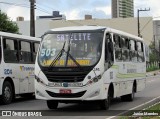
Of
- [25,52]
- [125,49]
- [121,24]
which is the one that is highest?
[121,24]

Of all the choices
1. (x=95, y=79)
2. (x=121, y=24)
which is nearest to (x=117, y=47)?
(x=95, y=79)

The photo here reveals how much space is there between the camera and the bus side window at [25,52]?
2029 centimetres

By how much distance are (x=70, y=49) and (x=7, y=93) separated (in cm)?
445

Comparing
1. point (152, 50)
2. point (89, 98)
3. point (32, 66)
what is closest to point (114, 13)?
point (152, 50)

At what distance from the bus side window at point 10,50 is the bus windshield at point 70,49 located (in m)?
3.06

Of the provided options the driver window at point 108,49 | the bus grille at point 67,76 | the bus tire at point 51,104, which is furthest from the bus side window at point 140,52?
the bus grille at point 67,76

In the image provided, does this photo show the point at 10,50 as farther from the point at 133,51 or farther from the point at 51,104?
the point at 133,51

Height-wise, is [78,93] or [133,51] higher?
[133,51]

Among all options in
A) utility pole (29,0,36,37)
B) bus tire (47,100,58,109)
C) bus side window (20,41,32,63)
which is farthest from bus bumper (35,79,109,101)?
utility pole (29,0,36,37)

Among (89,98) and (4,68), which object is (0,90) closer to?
(4,68)

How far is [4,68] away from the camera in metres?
18.4

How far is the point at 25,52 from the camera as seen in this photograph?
20703mm

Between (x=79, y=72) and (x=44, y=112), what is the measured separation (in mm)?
1803

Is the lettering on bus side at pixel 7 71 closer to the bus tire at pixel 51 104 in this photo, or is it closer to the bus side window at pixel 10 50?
the bus side window at pixel 10 50
